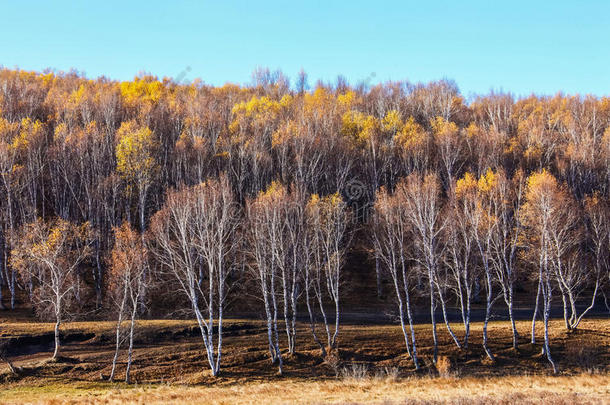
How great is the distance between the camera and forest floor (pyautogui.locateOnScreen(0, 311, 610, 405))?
24500 millimetres

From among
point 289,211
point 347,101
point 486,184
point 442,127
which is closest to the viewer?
point 289,211

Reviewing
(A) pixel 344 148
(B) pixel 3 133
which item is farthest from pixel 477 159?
(B) pixel 3 133

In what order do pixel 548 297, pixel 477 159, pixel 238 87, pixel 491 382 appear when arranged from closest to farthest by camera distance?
pixel 491 382
pixel 548 297
pixel 477 159
pixel 238 87

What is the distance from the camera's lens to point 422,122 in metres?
90.4

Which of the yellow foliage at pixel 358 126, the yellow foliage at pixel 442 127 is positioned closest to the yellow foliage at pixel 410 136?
the yellow foliage at pixel 442 127

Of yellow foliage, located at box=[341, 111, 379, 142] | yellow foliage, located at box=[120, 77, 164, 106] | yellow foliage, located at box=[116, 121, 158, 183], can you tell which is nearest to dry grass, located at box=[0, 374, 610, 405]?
yellow foliage, located at box=[116, 121, 158, 183]

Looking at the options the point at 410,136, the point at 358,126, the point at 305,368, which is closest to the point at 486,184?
the point at 410,136

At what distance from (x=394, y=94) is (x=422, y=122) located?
19.1m

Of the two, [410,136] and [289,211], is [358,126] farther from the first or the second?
[289,211]

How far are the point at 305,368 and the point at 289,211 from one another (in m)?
12.0

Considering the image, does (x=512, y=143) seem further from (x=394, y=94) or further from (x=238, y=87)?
(x=238, y=87)

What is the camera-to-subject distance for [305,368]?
105ft

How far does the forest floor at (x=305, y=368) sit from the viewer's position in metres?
24.5

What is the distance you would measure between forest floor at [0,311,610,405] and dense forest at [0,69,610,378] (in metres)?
1.48
